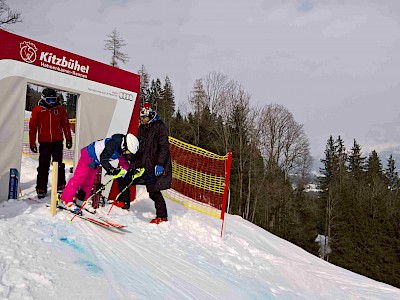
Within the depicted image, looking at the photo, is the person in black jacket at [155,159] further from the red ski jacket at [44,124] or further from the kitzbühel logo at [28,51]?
the kitzbühel logo at [28,51]

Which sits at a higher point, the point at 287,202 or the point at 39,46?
the point at 39,46

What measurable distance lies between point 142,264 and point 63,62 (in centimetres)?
458

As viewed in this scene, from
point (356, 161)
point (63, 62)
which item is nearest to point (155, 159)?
point (63, 62)

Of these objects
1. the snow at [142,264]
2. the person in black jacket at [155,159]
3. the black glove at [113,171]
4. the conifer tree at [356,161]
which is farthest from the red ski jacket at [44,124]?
the conifer tree at [356,161]

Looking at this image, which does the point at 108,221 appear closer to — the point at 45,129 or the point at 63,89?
the point at 45,129

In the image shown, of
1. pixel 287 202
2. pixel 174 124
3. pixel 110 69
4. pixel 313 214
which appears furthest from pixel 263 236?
pixel 313 214

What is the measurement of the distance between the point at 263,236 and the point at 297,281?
3067 mm

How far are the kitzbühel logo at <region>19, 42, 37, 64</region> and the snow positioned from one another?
265 cm

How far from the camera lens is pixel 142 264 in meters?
4.34

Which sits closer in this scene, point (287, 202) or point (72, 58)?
point (72, 58)

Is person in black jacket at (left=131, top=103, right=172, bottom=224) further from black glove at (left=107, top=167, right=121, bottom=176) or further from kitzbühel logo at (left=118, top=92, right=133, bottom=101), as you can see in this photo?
kitzbühel logo at (left=118, top=92, right=133, bottom=101)

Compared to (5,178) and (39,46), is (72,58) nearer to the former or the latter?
(39,46)

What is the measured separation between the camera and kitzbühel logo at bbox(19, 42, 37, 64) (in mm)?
6055

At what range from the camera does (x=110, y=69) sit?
7.80 meters
